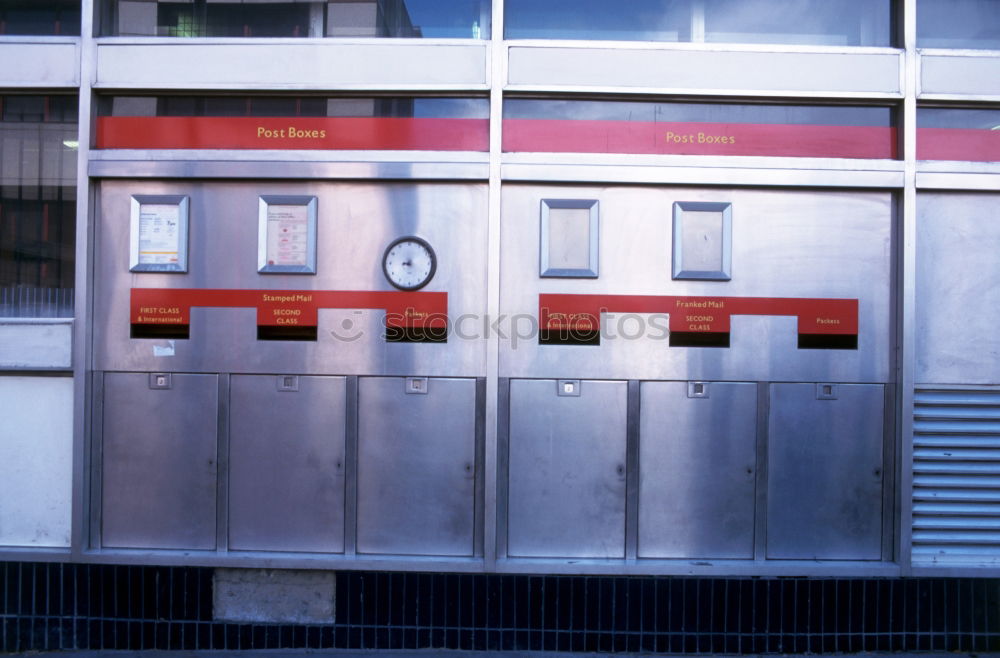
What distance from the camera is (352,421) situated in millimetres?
4562

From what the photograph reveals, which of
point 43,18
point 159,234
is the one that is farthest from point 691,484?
point 43,18

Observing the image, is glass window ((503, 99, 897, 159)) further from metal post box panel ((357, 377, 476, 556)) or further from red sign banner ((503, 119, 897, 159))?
metal post box panel ((357, 377, 476, 556))

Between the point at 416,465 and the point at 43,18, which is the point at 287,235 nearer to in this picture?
the point at 416,465

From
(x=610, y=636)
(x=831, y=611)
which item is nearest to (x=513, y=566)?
(x=610, y=636)

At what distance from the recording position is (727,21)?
187 inches

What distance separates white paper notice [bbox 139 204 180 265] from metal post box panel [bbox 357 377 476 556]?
175 cm

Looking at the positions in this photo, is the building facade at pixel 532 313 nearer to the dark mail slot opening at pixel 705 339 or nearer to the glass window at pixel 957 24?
the dark mail slot opening at pixel 705 339

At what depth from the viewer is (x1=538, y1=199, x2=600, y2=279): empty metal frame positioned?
4531 mm

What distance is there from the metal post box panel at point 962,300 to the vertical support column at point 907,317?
0.70 ft

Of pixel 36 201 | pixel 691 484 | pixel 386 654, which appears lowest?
pixel 386 654

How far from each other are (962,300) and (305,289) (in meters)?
4.94

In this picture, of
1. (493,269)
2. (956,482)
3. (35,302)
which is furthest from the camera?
A: (35,302)

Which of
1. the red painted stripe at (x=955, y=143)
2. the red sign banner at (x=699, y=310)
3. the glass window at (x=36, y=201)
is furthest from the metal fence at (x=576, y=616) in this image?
the red painted stripe at (x=955, y=143)

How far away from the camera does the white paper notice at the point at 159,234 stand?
15.1ft
